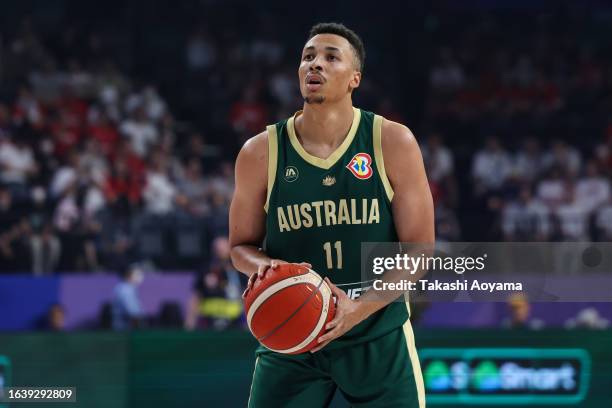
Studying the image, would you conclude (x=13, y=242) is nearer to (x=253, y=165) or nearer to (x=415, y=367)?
(x=253, y=165)

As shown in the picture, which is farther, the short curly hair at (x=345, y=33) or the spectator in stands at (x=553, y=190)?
the spectator in stands at (x=553, y=190)

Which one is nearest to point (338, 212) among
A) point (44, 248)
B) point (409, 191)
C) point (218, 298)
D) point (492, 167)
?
point (409, 191)

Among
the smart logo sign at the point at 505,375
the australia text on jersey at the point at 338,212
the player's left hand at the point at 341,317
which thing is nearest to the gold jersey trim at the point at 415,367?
the player's left hand at the point at 341,317

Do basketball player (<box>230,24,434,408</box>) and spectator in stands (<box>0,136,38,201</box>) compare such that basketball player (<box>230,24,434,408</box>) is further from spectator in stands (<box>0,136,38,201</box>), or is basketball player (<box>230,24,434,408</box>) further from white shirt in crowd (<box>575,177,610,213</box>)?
white shirt in crowd (<box>575,177,610,213</box>)

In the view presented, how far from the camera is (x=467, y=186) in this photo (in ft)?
49.6

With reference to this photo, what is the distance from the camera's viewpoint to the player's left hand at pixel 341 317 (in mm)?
3754

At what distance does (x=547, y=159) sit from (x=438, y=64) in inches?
141

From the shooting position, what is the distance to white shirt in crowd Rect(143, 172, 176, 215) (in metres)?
13.0

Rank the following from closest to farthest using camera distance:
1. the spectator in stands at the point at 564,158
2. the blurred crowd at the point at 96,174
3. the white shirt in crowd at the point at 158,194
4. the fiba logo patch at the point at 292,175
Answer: the fiba logo patch at the point at 292,175
the blurred crowd at the point at 96,174
the white shirt in crowd at the point at 158,194
the spectator in stands at the point at 564,158

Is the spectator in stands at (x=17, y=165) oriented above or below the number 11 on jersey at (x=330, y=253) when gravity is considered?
above

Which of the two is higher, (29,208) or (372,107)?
(372,107)

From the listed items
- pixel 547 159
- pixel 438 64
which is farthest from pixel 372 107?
pixel 547 159

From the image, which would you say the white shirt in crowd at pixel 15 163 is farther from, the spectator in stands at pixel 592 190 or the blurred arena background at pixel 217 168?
the spectator in stands at pixel 592 190

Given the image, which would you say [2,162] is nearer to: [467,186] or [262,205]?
[467,186]
